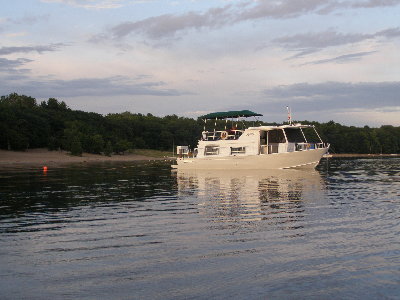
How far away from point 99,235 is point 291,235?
19.7 ft

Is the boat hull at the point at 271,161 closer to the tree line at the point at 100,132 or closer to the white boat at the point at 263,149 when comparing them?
the white boat at the point at 263,149

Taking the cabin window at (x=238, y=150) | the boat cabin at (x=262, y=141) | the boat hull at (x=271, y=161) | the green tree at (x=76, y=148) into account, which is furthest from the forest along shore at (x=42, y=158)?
the cabin window at (x=238, y=150)

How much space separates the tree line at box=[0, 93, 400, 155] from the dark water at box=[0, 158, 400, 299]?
78.7 m

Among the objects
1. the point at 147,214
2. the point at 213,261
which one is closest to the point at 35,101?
the point at 147,214

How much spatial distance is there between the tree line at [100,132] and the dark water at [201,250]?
78686 millimetres

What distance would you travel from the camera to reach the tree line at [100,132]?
98562 mm

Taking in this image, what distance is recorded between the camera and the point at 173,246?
43.2 ft

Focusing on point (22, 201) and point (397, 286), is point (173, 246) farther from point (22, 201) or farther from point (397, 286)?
point (22, 201)

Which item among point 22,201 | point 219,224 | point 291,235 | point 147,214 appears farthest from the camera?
point 22,201

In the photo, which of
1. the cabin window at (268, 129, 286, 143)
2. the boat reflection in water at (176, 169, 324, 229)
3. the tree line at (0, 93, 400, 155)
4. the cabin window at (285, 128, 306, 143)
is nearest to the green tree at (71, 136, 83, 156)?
the tree line at (0, 93, 400, 155)

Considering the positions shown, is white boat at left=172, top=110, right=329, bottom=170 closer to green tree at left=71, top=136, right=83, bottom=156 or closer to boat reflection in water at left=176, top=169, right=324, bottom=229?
boat reflection in water at left=176, top=169, right=324, bottom=229

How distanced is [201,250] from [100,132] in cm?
11255

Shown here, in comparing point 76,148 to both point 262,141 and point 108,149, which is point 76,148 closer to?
point 108,149

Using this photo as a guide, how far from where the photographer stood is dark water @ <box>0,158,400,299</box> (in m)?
9.45
